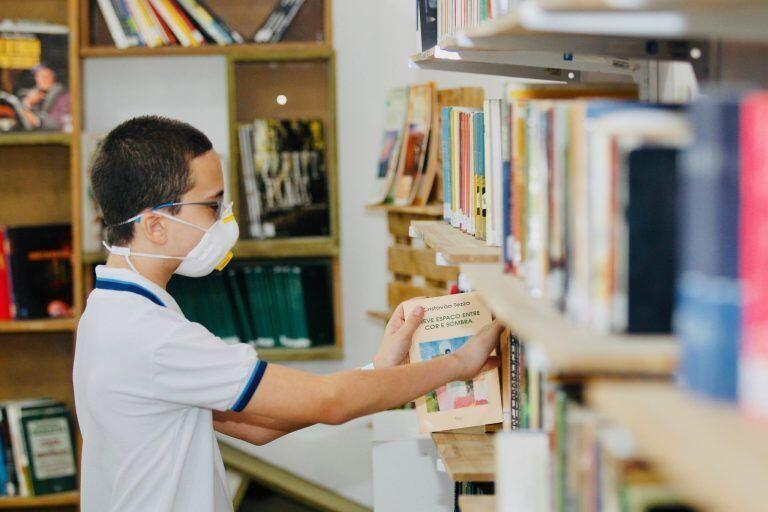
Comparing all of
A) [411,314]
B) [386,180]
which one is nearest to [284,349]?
[386,180]

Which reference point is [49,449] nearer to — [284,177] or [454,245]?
[284,177]

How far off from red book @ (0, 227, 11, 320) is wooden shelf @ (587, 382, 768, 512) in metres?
3.11

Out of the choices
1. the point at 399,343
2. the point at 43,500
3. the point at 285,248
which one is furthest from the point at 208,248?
the point at 43,500

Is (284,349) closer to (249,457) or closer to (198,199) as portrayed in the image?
(249,457)

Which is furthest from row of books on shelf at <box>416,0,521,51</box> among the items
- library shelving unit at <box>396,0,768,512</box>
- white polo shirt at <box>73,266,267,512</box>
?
white polo shirt at <box>73,266,267,512</box>

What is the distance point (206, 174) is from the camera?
1.99 metres

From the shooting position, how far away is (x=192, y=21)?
3578 mm

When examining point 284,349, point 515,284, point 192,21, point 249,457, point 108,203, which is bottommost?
point 249,457

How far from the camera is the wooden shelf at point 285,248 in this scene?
3557 millimetres

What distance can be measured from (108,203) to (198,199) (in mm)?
174

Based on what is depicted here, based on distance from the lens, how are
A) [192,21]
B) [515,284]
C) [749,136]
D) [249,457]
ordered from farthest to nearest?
[249,457], [192,21], [515,284], [749,136]

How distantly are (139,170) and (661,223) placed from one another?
1248 mm

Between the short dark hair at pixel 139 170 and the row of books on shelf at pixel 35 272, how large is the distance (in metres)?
1.80

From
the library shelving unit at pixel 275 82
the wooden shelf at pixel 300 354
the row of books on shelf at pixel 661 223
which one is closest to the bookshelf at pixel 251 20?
the library shelving unit at pixel 275 82
